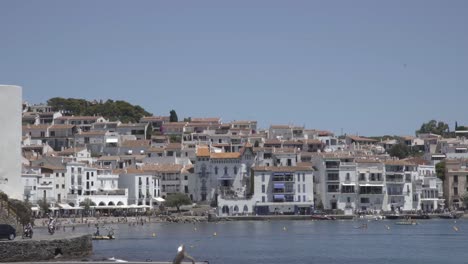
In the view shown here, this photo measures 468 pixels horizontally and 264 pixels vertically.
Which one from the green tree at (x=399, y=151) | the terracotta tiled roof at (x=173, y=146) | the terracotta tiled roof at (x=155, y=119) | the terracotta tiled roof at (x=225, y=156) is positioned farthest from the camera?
the terracotta tiled roof at (x=155, y=119)

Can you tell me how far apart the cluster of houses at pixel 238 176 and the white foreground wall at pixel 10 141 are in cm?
3663

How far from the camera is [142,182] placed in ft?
311

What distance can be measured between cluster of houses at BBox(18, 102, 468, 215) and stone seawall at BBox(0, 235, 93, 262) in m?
45.4

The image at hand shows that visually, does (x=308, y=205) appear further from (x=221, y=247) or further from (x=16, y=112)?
(x=16, y=112)

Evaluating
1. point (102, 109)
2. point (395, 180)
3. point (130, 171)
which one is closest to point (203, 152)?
point (130, 171)

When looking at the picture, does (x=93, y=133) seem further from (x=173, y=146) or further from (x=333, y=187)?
(x=333, y=187)

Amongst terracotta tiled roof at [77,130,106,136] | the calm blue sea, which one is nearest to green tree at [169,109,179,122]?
terracotta tiled roof at [77,130,106,136]

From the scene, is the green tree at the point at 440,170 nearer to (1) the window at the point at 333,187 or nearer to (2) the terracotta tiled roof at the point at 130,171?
(1) the window at the point at 333,187

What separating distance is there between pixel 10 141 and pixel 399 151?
80603mm

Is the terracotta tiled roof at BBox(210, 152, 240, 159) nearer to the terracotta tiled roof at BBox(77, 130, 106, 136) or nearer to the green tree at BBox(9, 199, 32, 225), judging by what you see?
the terracotta tiled roof at BBox(77, 130, 106, 136)

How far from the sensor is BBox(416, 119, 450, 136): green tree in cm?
15112

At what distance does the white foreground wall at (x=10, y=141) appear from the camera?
48219 mm

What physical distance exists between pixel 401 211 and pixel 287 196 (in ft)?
40.2

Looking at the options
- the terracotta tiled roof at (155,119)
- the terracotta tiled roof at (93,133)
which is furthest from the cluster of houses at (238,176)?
the terracotta tiled roof at (155,119)
